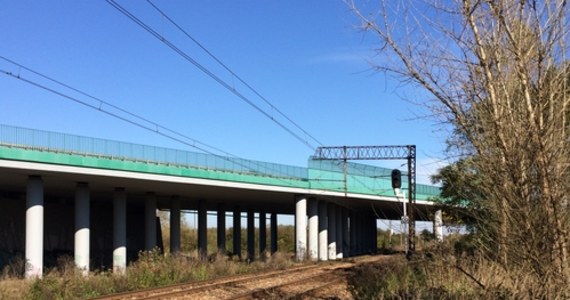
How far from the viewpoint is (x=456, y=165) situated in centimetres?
827

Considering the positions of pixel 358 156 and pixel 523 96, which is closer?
Result: pixel 523 96

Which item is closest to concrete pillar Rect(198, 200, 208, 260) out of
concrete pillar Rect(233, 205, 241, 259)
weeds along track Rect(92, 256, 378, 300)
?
concrete pillar Rect(233, 205, 241, 259)

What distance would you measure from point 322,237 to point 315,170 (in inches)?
313

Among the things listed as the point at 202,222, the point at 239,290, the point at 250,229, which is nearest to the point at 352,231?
the point at 250,229

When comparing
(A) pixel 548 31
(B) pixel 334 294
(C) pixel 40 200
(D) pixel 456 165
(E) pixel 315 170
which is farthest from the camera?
(E) pixel 315 170

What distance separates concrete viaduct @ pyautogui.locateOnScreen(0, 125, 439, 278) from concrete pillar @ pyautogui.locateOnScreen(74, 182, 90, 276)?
0.06 m

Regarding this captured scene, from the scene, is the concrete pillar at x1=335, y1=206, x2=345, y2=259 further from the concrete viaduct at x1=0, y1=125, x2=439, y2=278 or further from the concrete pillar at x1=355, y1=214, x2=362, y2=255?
the concrete pillar at x1=355, y1=214, x2=362, y2=255

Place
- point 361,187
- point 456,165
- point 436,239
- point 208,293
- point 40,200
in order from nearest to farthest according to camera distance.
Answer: point 456,165
point 436,239
point 208,293
point 40,200
point 361,187

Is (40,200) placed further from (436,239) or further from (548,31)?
(548,31)

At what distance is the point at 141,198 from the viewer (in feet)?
168

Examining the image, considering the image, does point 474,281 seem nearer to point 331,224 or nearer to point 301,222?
point 301,222

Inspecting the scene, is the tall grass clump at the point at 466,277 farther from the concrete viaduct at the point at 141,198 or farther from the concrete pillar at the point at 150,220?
the concrete pillar at the point at 150,220

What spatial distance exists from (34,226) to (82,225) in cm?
435

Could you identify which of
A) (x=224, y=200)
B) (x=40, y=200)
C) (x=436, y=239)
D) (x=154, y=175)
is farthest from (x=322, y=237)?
(x=436, y=239)
